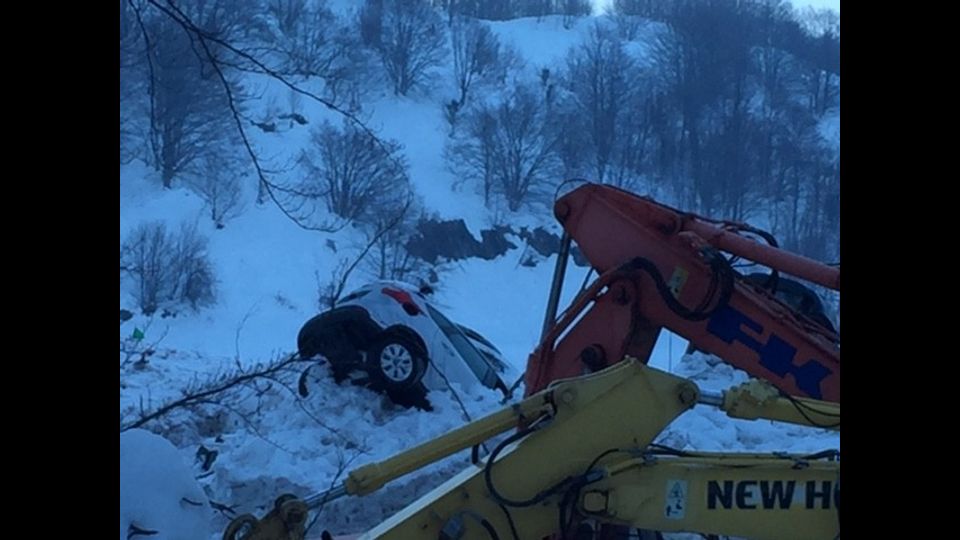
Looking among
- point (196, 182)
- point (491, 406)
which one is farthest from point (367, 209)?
point (491, 406)

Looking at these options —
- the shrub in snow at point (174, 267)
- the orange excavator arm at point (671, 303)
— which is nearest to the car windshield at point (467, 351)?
the orange excavator arm at point (671, 303)

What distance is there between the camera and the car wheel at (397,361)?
7.95 metres

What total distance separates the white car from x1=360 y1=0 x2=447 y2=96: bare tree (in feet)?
68.3

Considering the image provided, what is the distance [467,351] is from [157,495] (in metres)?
6.14

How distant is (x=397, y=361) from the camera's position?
803 centimetres

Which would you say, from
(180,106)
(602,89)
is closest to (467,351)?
(180,106)

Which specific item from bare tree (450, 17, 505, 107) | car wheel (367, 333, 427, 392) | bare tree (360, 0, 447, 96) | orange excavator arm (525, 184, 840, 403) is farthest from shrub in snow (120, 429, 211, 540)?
bare tree (450, 17, 505, 107)

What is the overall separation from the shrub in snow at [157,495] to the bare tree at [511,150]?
68.2ft

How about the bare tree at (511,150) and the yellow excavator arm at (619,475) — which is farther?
the bare tree at (511,150)

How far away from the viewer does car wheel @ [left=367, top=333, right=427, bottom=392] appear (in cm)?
795

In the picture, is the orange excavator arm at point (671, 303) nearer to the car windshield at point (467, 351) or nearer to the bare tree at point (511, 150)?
the car windshield at point (467, 351)

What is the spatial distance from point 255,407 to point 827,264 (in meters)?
4.35
